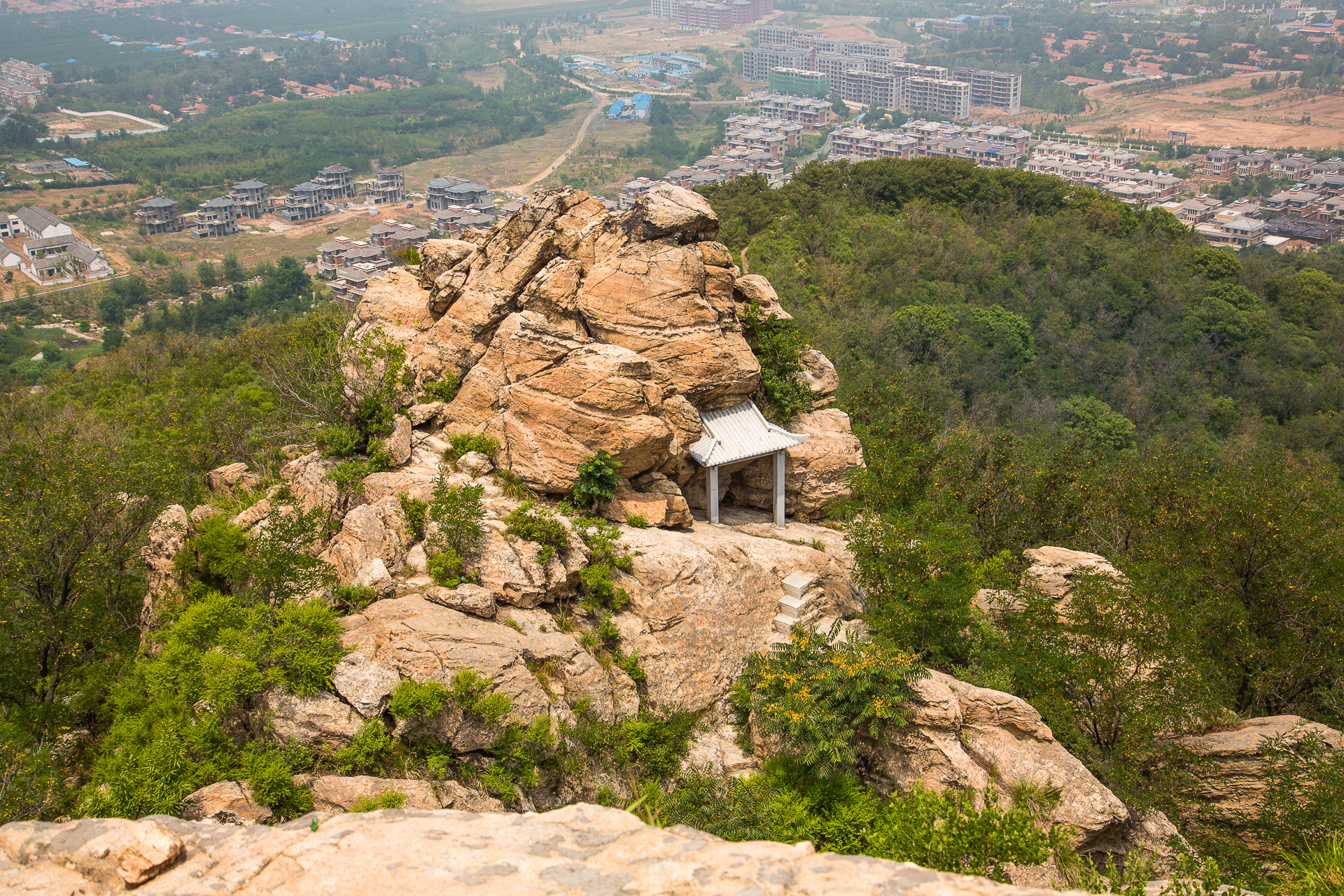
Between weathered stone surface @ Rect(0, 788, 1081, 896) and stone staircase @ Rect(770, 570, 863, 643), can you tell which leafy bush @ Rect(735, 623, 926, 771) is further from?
weathered stone surface @ Rect(0, 788, 1081, 896)

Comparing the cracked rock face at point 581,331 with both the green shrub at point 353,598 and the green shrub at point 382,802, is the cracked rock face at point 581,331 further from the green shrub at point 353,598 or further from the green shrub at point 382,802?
the green shrub at point 382,802

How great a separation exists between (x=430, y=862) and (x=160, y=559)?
39.9 ft

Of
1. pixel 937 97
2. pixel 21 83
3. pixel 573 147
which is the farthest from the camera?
pixel 937 97

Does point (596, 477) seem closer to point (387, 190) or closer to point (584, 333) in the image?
point (584, 333)

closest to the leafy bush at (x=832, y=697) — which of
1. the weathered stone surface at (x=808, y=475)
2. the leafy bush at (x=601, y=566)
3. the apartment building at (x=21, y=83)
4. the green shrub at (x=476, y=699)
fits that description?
the leafy bush at (x=601, y=566)

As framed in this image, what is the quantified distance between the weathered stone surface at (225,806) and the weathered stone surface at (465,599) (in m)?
3.83

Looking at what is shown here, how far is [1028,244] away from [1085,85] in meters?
140

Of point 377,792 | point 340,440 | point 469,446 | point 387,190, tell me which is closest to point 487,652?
point 377,792

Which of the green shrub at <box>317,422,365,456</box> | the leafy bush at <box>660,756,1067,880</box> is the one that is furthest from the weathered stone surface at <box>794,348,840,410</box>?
the green shrub at <box>317,422,365,456</box>

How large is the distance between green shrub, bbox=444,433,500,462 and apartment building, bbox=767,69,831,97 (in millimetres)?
180774

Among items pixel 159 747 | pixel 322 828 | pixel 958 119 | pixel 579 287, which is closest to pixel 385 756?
pixel 159 747

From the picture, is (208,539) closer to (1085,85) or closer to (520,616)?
(520,616)

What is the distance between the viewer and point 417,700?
12156mm

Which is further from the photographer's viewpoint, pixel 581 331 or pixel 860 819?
pixel 581 331
